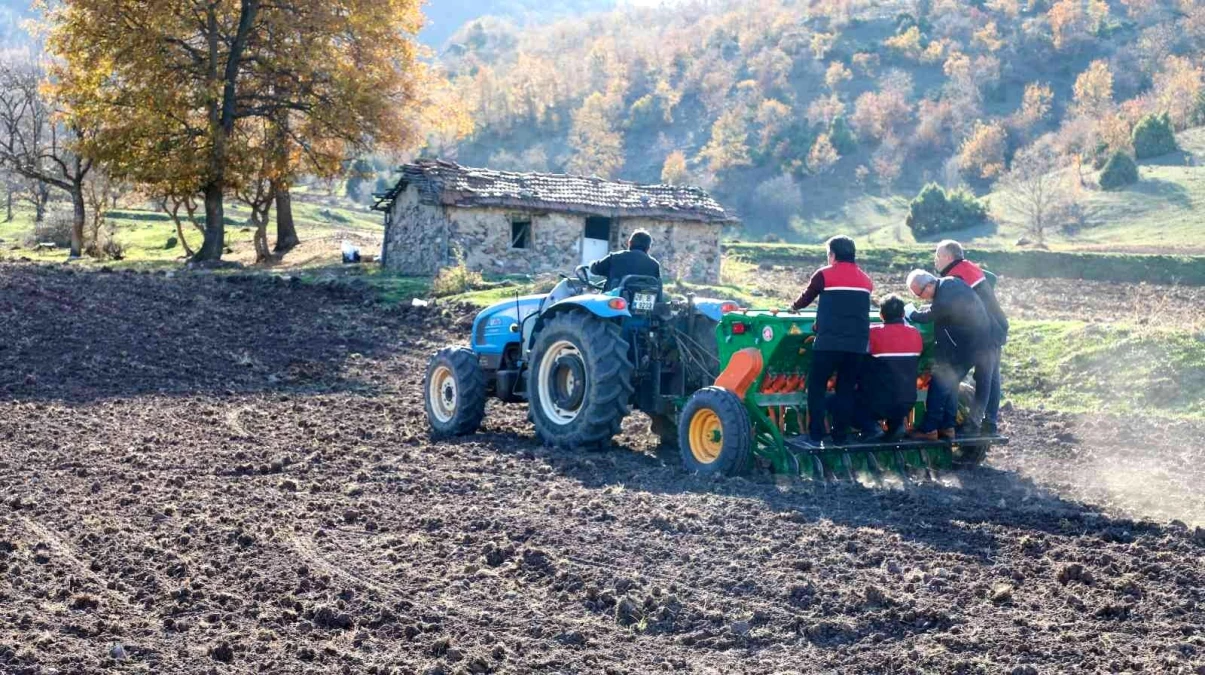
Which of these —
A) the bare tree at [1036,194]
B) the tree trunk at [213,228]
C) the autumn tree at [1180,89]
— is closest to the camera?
the tree trunk at [213,228]

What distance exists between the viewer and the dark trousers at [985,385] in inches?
423

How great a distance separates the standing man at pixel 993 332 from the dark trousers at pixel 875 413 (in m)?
0.86

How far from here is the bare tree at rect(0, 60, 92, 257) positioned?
131 ft

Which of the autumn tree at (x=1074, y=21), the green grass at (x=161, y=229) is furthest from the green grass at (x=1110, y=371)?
the autumn tree at (x=1074, y=21)

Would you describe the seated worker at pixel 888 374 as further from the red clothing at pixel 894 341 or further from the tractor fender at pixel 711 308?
the tractor fender at pixel 711 308

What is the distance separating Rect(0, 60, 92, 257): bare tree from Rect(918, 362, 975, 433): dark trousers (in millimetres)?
30265

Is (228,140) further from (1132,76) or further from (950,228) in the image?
(1132,76)

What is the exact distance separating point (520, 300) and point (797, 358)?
312 cm

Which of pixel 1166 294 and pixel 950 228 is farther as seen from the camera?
pixel 950 228

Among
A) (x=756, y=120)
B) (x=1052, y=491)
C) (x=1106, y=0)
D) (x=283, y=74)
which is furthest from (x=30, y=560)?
(x=1106, y=0)

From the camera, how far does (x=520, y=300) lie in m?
12.6

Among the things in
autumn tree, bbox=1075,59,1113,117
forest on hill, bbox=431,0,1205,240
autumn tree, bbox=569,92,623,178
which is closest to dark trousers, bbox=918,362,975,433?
forest on hill, bbox=431,0,1205,240

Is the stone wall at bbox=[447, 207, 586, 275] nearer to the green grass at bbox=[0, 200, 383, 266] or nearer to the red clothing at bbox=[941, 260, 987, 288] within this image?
the green grass at bbox=[0, 200, 383, 266]

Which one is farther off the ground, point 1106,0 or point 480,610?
point 1106,0
